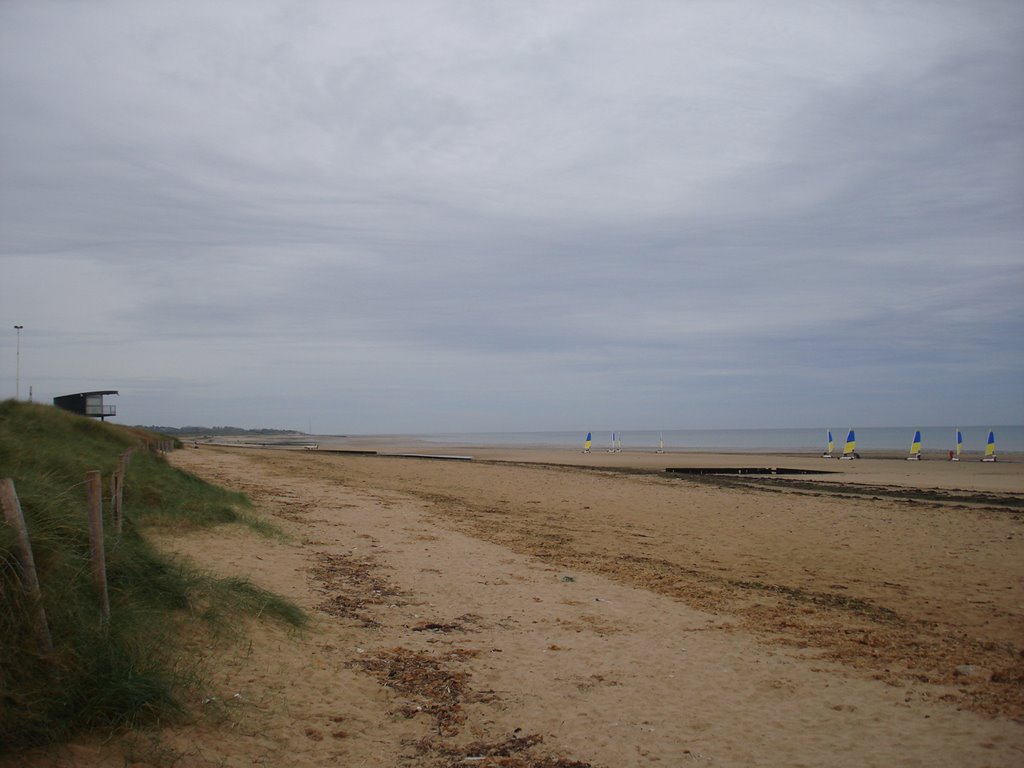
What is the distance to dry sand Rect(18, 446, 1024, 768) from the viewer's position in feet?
16.4

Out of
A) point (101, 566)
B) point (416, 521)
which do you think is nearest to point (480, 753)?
point (101, 566)

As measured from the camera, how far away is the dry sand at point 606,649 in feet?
16.4

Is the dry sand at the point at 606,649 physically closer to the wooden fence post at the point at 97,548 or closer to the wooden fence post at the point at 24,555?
the wooden fence post at the point at 24,555

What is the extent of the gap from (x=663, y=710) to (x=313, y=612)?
3.61 m

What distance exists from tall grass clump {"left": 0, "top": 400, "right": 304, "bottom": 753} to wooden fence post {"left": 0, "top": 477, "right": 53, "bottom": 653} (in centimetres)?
3

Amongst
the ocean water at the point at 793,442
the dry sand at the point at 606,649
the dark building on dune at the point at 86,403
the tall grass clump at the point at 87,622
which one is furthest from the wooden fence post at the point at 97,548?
the ocean water at the point at 793,442

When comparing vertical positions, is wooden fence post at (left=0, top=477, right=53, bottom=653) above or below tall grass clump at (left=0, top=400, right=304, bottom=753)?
above

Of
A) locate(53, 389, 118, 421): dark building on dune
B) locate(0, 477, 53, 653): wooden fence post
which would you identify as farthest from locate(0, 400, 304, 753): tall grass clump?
locate(53, 389, 118, 421): dark building on dune

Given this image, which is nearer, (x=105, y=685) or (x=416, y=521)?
(x=105, y=685)

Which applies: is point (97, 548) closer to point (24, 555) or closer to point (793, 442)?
point (24, 555)

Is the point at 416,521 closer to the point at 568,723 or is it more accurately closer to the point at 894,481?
the point at 568,723

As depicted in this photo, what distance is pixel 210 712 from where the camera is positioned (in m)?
4.79

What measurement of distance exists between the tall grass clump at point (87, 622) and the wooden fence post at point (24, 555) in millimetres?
32

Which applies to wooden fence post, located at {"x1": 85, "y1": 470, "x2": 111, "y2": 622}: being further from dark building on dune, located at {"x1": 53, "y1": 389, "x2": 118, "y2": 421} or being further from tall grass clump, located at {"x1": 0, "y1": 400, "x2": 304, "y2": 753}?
dark building on dune, located at {"x1": 53, "y1": 389, "x2": 118, "y2": 421}
